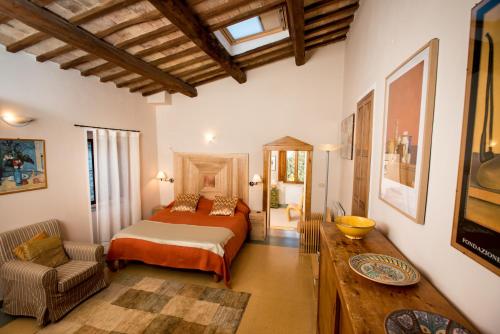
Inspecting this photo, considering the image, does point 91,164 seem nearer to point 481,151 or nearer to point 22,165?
point 22,165

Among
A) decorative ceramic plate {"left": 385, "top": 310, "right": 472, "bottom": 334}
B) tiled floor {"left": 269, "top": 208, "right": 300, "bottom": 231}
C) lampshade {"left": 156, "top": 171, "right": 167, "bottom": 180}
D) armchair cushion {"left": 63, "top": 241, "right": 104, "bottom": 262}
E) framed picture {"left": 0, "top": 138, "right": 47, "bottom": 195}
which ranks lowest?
tiled floor {"left": 269, "top": 208, "right": 300, "bottom": 231}

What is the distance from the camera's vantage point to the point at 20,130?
262cm

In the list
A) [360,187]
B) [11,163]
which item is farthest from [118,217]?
[360,187]

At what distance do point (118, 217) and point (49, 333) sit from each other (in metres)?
1.95

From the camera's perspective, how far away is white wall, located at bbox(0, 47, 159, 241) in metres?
2.55

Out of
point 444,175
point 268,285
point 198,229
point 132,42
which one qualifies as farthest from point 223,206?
point 444,175

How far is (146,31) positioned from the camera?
2551 millimetres

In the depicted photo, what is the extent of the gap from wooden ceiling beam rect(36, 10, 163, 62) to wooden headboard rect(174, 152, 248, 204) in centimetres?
262

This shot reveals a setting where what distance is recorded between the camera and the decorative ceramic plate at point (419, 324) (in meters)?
0.77

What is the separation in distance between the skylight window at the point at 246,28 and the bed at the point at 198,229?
2148 millimetres

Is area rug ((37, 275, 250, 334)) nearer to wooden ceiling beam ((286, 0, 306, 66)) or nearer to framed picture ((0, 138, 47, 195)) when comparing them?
framed picture ((0, 138, 47, 195))

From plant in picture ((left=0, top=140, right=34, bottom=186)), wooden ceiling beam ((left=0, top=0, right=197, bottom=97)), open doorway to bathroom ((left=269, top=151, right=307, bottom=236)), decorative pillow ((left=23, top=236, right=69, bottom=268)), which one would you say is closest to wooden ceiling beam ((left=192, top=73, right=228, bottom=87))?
wooden ceiling beam ((left=0, top=0, right=197, bottom=97))

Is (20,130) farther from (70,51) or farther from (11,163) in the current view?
(70,51)

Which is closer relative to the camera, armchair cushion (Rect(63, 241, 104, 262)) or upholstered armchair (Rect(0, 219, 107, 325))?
upholstered armchair (Rect(0, 219, 107, 325))
